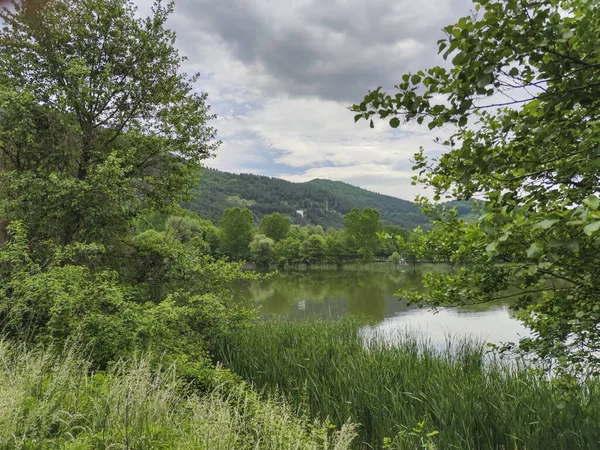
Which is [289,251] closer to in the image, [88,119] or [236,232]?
[236,232]

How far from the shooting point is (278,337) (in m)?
7.08

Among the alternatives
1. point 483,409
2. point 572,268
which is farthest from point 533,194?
point 483,409

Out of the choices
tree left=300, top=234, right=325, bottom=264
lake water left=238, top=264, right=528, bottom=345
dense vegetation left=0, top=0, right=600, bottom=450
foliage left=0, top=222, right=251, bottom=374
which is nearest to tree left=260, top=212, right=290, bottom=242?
tree left=300, top=234, right=325, bottom=264

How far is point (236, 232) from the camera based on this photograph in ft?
189

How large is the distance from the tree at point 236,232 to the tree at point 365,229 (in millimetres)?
17186

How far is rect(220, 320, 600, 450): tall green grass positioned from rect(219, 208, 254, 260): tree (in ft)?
167

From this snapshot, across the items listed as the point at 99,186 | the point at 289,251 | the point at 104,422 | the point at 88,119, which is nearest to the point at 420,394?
the point at 104,422

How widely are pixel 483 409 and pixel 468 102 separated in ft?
12.6

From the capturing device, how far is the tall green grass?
11.2 feet

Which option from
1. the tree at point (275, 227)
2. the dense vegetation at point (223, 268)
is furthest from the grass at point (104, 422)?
the tree at point (275, 227)

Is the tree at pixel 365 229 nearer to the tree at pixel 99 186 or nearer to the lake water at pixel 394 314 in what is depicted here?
the lake water at pixel 394 314

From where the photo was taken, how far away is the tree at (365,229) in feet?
166

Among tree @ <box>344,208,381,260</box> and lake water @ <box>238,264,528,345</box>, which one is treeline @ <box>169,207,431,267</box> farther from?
lake water @ <box>238,264,528,345</box>

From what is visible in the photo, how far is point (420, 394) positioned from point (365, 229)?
47507 millimetres
